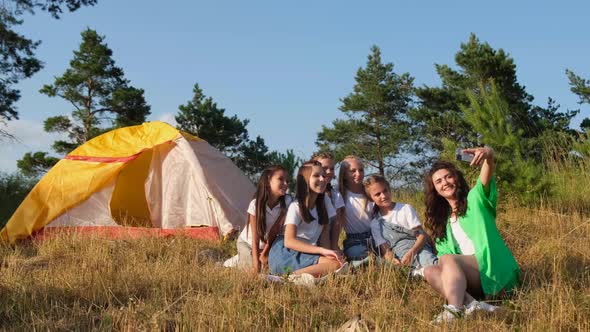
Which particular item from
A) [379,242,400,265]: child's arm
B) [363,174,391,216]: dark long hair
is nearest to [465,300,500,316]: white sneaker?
[379,242,400,265]: child's arm

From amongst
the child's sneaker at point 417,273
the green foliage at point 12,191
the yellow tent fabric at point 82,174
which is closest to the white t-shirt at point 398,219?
the child's sneaker at point 417,273

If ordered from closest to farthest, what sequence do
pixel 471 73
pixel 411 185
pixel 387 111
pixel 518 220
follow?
pixel 518 220 < pixel 411 185 < pixel 471 73 < pixel 387 111

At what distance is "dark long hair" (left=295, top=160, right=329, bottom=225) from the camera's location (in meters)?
4.99

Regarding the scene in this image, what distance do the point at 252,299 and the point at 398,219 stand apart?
1806 millimetres

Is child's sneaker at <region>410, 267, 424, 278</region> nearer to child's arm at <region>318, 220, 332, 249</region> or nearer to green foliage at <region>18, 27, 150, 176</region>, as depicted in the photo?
child's arm at <region>318, 220, 332, 249</region>

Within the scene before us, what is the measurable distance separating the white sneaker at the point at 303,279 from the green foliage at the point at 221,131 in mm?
16959

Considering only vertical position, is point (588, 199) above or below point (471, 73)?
below

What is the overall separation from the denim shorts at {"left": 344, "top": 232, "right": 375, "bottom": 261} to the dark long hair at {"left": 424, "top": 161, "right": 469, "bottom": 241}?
865 mm

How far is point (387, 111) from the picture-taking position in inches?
928

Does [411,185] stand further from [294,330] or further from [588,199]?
[294,330]

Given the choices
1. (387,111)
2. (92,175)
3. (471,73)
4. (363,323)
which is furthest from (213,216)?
(387,111)

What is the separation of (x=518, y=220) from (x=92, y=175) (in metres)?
5.64

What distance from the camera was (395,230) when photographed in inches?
199

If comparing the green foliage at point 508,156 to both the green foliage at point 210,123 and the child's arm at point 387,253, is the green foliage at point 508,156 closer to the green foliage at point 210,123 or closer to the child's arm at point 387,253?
the child's arm at point 387,253
